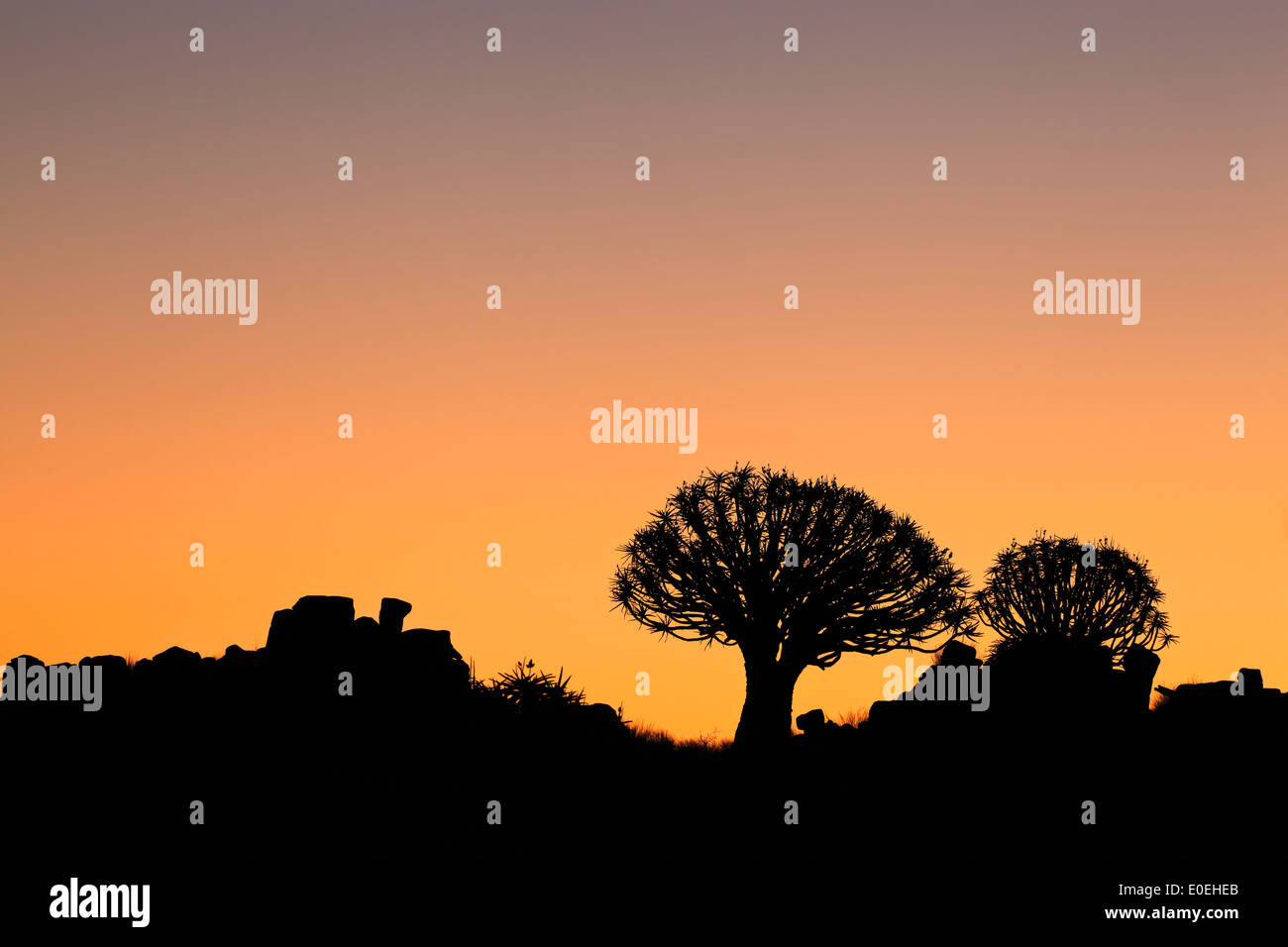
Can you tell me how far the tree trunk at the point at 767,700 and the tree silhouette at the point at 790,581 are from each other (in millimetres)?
27

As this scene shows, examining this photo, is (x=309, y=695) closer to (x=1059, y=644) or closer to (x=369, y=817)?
(x=369, y=817)

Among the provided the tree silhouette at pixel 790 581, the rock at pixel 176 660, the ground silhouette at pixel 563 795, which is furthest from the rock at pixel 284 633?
the tree silhouette at pixel 790 581

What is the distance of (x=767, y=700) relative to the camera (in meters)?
31.1

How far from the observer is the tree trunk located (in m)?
30.5

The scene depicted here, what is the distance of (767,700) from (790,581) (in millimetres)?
3027

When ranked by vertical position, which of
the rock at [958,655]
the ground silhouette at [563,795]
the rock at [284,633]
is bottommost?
the ground silhouette at [563,795]

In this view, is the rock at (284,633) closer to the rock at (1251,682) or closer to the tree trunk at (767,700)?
the tree trunk at (767,700)

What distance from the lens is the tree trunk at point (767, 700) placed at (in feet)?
100

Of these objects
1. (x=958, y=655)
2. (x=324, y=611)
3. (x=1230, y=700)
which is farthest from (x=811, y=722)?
(x=324, y=611)

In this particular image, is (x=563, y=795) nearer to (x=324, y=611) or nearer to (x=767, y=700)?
(x=324, y=611)

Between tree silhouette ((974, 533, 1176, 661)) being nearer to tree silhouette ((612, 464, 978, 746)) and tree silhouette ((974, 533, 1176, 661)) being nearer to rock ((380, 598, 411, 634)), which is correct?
tree silhouette ((612, 464, 978, 746))

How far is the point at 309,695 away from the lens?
22.6 m

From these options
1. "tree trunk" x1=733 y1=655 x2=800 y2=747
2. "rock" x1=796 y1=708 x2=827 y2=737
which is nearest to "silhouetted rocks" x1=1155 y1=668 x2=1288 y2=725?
"rock" x1=796 y1=708 x2=827 y2=737
